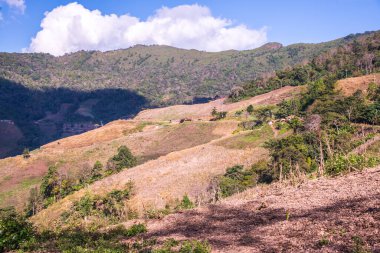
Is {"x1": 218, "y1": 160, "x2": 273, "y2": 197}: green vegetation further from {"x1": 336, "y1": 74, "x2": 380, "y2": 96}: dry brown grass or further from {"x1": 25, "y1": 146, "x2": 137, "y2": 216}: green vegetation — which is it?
{"x1": 336, "y1": 74, "x2": 380, "y2": 96}: dry brown grass

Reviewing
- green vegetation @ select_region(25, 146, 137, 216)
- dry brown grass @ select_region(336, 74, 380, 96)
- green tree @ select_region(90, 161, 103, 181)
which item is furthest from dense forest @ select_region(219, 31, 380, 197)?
green tree @ select_region(90, 161, 103, 181)

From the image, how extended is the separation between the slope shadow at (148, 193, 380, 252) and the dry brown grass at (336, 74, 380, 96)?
70.4 meters

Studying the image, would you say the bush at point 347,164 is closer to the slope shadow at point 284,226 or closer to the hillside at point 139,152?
the slope shadow at point 284,226

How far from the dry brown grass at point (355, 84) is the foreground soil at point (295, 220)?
68569 mm

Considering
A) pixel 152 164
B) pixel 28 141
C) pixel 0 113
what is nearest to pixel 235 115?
pixel 152 164

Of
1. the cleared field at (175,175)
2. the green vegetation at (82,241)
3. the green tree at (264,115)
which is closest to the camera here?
the green vegetation at (82,241)

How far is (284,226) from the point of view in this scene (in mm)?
9812

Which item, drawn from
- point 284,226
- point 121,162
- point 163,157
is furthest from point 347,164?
point 121,162

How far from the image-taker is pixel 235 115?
96.1 metres

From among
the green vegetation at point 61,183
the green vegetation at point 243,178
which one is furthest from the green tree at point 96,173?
the green vegetation at point 243,178

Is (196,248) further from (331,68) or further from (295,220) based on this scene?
(331,68)

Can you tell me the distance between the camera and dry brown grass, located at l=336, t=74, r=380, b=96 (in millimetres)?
75188

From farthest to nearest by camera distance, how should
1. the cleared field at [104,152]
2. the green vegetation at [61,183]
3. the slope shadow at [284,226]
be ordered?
the cleared field at [104,152]
the green vegetation at [61,183]
the slope shadow at [284,226]

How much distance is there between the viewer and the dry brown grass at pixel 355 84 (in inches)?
2960
